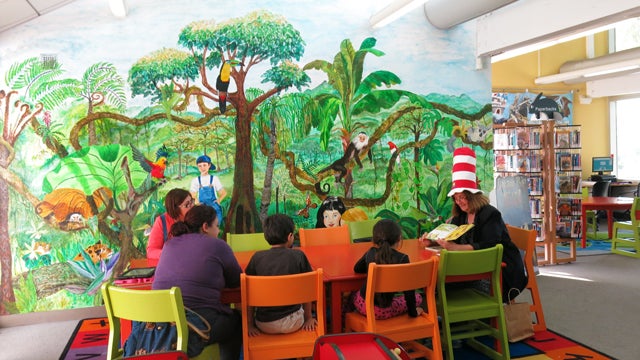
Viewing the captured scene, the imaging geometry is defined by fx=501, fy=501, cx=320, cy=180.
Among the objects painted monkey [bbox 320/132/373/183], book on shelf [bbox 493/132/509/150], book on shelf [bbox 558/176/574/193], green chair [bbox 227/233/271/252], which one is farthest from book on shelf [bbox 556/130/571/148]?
green chair [bbox 227/233/271/252]

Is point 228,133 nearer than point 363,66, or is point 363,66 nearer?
point 228,133

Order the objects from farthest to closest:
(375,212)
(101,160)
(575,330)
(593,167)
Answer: (593,167)
(375,212)
(101,160)
(575,330)

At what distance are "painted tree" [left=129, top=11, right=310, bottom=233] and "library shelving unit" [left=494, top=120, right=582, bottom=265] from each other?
367cm

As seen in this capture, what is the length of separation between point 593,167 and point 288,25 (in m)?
8.84

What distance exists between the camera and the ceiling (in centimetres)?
448

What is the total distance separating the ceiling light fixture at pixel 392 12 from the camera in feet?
16.1

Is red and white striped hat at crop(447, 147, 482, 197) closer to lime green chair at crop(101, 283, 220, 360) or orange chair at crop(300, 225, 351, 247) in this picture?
orange chair at crop(300, 225, 351, 247)

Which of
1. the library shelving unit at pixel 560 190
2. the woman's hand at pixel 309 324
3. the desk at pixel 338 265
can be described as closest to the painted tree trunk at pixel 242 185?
the desk at pixel 338 265

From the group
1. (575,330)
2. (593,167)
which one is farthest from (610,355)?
(593,167)

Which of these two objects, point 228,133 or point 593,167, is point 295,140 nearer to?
point 228,133

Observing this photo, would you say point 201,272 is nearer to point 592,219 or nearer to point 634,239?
point 634,239

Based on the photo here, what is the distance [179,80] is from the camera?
5.26 meters

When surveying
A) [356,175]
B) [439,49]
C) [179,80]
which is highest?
[439,49]

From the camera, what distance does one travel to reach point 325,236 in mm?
A: 4605
